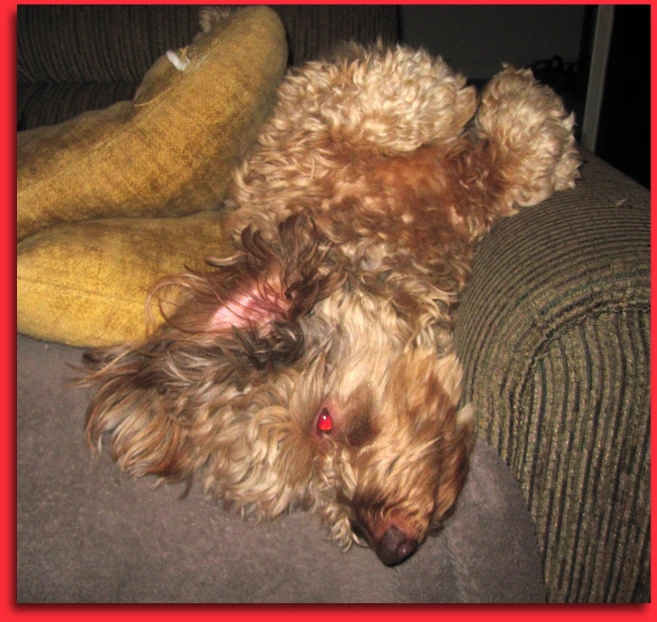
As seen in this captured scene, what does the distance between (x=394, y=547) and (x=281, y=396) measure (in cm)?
42

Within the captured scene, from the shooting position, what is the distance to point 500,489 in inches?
40.8

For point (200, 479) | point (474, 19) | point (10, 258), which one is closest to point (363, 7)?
point (10, 258)

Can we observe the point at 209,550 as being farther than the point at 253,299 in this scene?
No

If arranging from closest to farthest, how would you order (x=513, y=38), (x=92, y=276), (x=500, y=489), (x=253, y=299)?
(x=500, y=489)
(x=92, y=276)
(x=253, y=299)
(x=513, y=38)

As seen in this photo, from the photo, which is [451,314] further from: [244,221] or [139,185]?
[139,185]

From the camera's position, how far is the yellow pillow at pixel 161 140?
1.28 m

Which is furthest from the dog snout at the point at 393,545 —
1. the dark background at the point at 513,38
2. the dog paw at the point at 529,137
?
the dark background at the point at 513,38

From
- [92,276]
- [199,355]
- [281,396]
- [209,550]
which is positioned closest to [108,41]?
[92,276]

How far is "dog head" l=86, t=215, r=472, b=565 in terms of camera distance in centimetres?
123

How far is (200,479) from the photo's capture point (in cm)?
127

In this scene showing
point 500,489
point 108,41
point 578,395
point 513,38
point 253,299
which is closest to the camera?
point 578,395

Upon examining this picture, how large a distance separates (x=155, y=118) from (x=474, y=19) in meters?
4.65

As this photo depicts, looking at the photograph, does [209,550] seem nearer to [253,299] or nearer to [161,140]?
[253,299]

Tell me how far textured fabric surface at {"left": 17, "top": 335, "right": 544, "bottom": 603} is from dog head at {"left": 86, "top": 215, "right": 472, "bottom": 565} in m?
0.07
